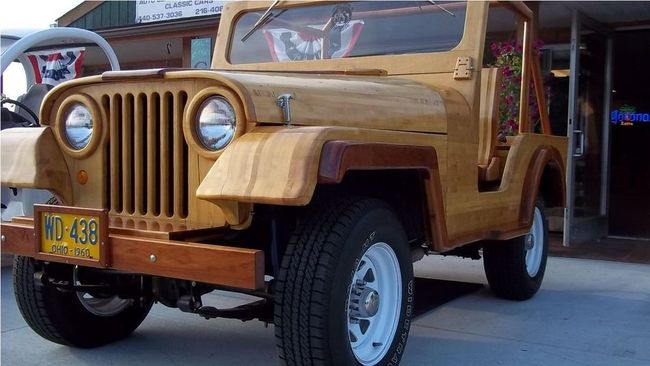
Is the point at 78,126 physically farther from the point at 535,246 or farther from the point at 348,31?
the point at 535,246

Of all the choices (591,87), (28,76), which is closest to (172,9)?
(28,76)

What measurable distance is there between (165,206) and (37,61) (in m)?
5.03

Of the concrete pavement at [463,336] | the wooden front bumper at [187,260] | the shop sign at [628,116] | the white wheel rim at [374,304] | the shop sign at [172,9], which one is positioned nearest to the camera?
the wooden front bumper at [187,260]

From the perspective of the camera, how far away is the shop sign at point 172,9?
407 inches

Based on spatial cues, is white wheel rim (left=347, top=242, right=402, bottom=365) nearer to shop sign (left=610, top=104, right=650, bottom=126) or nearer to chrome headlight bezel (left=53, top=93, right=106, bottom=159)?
chrome headlight bezel (left=53, top=93, right=106, bottom=159)

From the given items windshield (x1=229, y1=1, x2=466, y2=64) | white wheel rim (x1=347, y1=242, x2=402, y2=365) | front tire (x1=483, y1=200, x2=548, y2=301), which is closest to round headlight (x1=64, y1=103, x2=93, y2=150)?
white wheel rim (x1=347, y1=242, x2=402, y2=365)

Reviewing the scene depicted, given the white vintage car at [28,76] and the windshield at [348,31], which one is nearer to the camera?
the windshield at [348,31]

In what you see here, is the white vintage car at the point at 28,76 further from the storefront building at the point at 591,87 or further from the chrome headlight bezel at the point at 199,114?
the storefront building at the point at 591,87

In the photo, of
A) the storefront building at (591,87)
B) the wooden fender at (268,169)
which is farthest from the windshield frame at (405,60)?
the storefront building at (591,87)

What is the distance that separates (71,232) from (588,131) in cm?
714

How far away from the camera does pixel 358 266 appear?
298 centimetres

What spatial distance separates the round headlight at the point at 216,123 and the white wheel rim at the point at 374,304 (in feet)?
2.45

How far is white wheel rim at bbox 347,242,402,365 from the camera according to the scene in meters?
3.08

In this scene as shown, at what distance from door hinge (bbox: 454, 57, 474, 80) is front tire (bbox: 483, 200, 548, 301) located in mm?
1364
